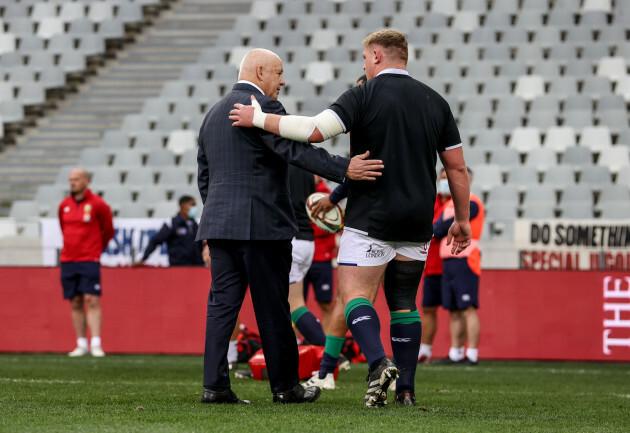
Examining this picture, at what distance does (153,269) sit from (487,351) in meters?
4.11

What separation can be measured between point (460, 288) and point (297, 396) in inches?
211

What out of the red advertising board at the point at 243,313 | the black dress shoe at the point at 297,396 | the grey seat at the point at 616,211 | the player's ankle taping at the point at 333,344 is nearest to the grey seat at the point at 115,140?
the red advertising board at the point at 243,313

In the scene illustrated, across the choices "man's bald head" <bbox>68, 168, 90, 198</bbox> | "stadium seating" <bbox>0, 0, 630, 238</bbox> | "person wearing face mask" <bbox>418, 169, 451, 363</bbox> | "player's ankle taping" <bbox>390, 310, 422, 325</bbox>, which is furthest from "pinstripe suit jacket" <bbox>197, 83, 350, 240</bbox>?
"stadium seating" <bbox>0, 0, 630, 238</bbox>

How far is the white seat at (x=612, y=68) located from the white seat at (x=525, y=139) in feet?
6.88

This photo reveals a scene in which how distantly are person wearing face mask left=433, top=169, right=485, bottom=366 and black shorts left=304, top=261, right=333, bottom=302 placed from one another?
3.92ft

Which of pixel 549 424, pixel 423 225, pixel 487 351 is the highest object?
pixel 423 225

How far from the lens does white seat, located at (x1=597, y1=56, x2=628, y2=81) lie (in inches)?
697

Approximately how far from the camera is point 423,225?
558 cm

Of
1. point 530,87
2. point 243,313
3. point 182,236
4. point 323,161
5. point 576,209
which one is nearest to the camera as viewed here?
point 323,161

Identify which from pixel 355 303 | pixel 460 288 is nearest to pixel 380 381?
pixel 355 303

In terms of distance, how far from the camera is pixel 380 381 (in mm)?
5207

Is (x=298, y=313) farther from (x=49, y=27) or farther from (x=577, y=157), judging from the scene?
(x=49, y=27)

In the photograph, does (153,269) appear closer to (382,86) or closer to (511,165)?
(511,165)

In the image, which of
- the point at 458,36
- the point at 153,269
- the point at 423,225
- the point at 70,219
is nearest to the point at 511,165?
the point at 458,36
